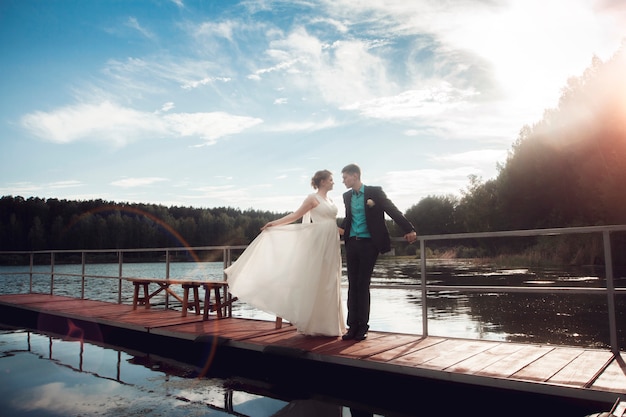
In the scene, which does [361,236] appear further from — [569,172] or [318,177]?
[569,172]

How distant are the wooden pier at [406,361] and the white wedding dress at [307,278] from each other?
23 cm

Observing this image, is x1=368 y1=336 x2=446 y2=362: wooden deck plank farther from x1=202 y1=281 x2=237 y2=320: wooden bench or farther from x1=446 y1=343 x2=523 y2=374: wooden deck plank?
x1=202 y1=281 x2=237 y2=320: wooden bench

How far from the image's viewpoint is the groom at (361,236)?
16.1 feet

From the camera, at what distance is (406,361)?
13.0 ft

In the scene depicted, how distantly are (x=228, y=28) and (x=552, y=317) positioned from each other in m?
11.2

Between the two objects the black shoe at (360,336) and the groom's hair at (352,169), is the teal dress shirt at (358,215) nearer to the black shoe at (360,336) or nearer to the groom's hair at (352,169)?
the groom's hair at (352,169)

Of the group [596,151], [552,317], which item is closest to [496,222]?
[596,151]

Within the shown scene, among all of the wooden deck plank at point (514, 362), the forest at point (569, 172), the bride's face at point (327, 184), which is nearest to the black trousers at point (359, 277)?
the bride's face at point (327, 184)

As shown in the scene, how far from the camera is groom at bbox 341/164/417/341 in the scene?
16.1ft

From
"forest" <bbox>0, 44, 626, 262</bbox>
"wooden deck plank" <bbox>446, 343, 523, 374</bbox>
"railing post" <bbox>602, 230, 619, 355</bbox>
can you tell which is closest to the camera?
"wooden deck plank" <bbox>446, 343, 523, 374</bbox>

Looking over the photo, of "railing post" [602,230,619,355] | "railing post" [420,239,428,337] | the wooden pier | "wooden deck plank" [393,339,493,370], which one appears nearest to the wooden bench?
the wooden pier

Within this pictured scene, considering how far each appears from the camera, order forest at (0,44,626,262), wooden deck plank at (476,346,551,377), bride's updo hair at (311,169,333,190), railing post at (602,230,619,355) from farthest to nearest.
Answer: forest at (0,44,626,262)
bride's updo hair at (311,169,333,190)
railing post at (602,230,619,355)
wooden deck plank at (476,346,551,377)

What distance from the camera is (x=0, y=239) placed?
248ft

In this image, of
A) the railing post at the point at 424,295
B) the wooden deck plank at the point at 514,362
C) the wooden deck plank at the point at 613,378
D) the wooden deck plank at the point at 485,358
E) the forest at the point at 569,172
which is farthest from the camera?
the forest at the point at 569,172
